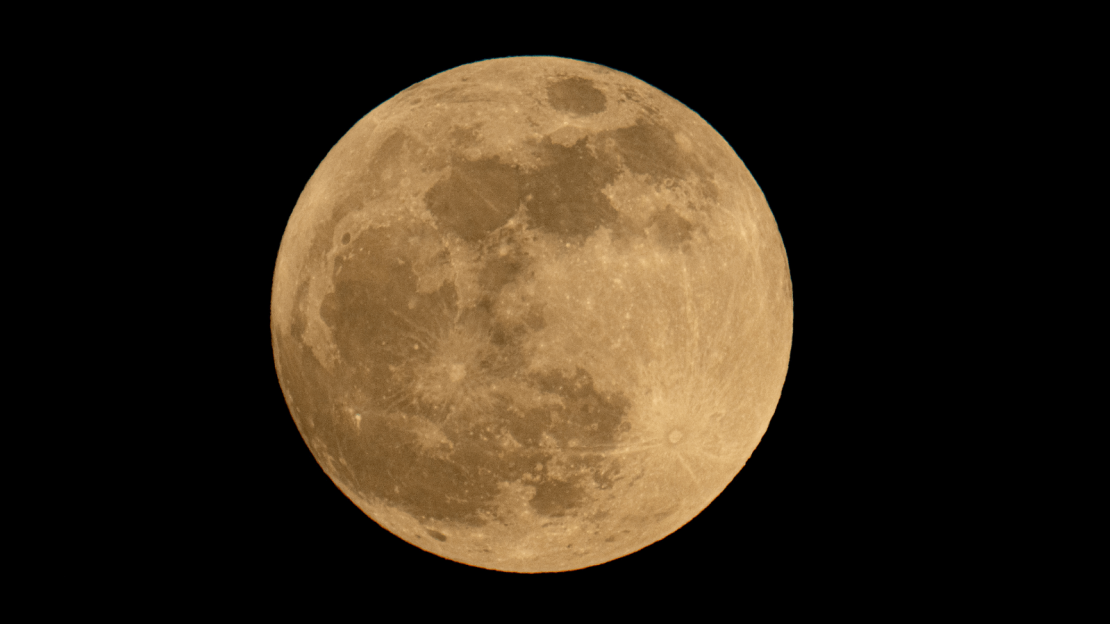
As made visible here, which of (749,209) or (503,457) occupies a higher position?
(749,209)

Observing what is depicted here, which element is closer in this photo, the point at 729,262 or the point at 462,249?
the point at 462,249

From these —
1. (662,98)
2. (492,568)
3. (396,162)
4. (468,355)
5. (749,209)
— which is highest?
(662,98)

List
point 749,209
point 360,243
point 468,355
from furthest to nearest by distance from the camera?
point 749,209
point 360,243
point 468,355

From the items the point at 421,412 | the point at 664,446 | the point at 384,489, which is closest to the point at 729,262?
the point at 664,446

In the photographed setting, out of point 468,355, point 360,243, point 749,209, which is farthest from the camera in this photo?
point 749,209

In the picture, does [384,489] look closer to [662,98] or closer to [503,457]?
[503,457]

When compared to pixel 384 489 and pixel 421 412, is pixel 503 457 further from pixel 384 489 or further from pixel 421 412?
pixel 384 489
